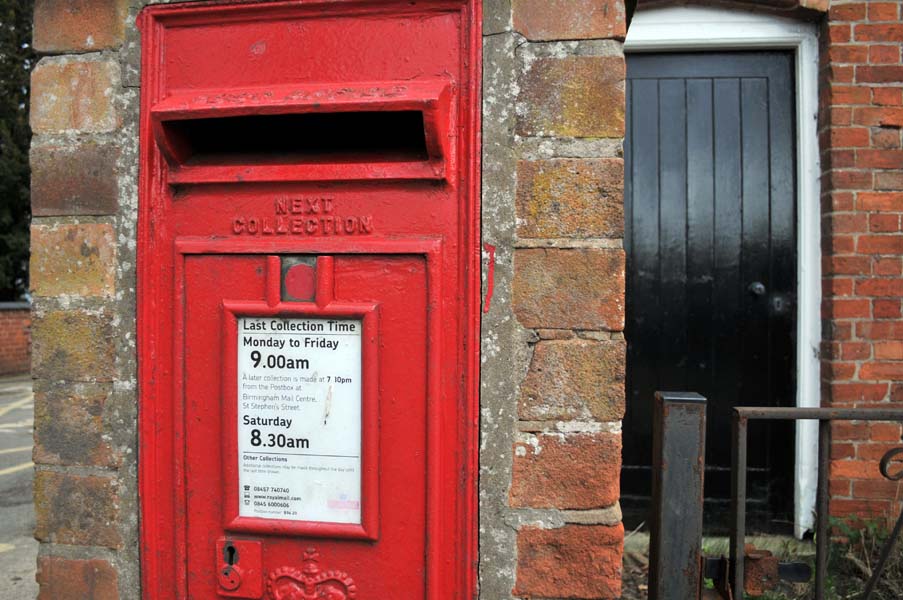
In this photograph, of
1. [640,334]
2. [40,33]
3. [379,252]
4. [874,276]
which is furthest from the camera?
[640,334]

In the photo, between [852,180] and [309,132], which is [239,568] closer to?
[309,132]

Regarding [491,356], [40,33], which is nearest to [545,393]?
[491,356]

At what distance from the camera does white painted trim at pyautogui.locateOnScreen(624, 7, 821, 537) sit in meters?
3.01

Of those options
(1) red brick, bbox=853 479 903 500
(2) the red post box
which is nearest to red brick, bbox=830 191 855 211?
(1) red brick, bbox=853 479 903 500

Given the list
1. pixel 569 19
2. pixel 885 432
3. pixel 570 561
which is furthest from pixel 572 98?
pixel 885 432

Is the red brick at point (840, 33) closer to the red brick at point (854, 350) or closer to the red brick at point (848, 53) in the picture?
the red brick at point (848, 53)

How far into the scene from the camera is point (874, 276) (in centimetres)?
283

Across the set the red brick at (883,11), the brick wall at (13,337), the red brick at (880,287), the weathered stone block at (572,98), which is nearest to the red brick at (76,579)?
the weathered stone block at (572,98)

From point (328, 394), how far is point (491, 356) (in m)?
0.37

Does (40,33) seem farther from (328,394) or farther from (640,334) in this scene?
(640,334)

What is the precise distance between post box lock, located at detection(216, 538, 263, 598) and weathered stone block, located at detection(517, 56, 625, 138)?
1114 millimetres

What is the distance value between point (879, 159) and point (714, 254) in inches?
31.6

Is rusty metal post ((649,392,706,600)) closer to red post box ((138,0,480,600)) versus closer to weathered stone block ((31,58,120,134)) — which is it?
red post box ((138,0,480,600))

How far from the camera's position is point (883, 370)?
9.27 ft
